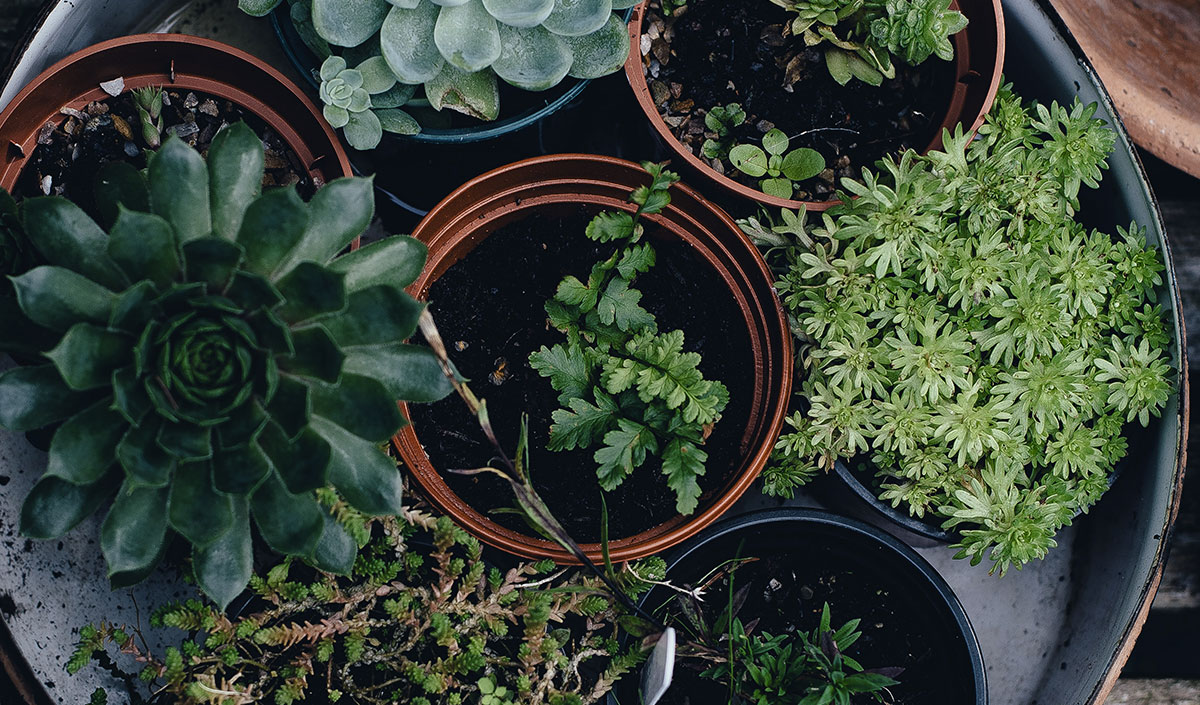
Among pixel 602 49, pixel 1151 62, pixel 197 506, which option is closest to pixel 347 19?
pixel 602 49

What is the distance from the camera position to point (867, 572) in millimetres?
1440

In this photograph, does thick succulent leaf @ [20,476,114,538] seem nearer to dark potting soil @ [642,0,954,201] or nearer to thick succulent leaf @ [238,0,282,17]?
thick succulent leaf @ [238,0,282,17]

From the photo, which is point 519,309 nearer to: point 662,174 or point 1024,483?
point 662,174

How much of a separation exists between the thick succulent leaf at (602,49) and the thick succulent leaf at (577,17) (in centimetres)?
5

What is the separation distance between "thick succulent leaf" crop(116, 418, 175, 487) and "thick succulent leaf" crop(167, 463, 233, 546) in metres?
0.02

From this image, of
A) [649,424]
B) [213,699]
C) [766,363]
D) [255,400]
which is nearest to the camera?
[255,400]

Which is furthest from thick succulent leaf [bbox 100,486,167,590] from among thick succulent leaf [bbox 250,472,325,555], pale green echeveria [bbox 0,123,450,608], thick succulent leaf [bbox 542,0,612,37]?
thick succulent leaf [bbox 542,0,612,37]

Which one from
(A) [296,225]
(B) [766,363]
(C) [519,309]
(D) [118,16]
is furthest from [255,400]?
(D) [118,16]

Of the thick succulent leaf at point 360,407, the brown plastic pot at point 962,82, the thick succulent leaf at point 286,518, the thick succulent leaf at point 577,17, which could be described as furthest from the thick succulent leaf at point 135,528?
the brown plastic pot at point 962,82

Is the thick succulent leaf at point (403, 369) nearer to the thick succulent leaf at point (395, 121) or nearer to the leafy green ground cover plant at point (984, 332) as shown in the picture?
the thick succulent leaf at point (395, 121)

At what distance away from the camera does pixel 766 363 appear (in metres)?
1.42

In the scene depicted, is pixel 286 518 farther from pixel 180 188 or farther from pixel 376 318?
pixel 180 188

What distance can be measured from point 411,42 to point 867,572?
111cm

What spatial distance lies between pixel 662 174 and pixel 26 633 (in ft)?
3.87
